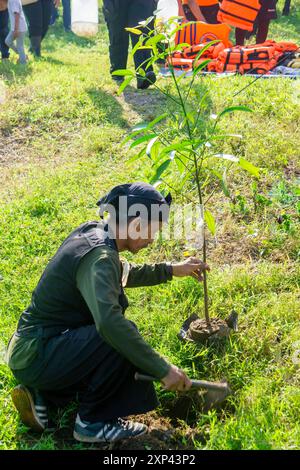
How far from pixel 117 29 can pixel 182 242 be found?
3634 millimetres

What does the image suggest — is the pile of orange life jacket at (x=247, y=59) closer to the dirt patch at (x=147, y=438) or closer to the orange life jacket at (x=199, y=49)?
the orange life jacket at (x=199, y=49)

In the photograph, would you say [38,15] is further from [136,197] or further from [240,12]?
[136,197]

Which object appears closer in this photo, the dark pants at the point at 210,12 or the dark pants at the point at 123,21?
the dark pants at the point at 123,21

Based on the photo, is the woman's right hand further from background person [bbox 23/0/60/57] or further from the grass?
background person [bbox 23/0/60/57]

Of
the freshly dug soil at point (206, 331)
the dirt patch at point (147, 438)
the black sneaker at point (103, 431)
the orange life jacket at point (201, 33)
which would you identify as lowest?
the dirt patch at point (147, 438)

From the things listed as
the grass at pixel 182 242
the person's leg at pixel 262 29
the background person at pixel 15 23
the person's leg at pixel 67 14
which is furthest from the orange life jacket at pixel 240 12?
the person's leg at pixel 67 14

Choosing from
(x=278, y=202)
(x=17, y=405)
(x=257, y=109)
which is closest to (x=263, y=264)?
(x=278, y=202)

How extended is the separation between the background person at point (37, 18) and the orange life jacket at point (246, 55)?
286cm

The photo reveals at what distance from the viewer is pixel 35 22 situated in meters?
8.07

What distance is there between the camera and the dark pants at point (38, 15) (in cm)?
791

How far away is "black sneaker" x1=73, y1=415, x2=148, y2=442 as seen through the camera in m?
2.46

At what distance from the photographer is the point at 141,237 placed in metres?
2.41

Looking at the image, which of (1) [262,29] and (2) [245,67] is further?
(1) [262,29]

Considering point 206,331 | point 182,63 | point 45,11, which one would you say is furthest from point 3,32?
point 206,331
